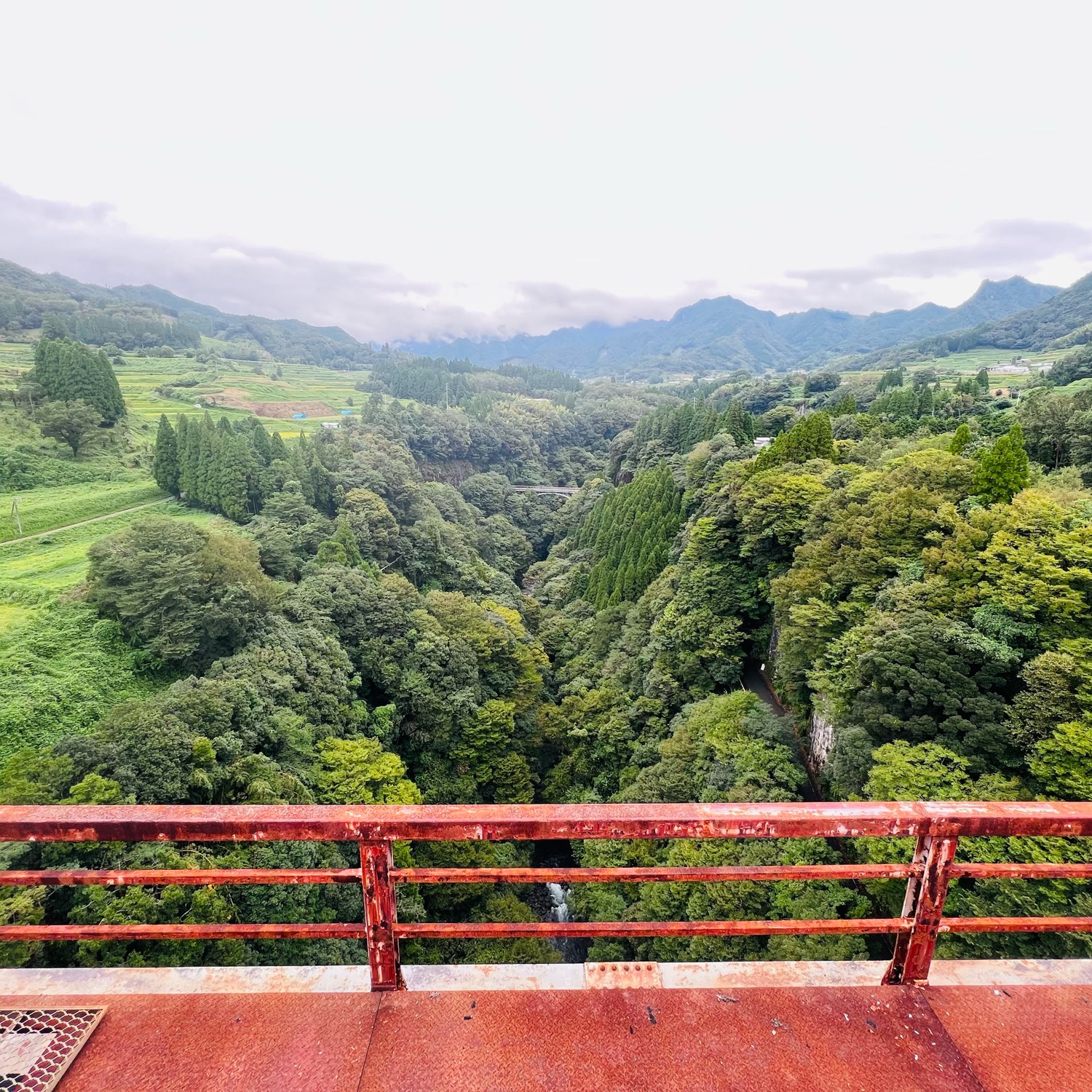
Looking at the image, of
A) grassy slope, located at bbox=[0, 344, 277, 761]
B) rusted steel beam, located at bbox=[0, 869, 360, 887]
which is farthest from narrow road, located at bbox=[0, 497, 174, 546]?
rusted steel beam, located at bbox=[0, 869, 360, 887]

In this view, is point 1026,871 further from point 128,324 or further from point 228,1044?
point 128,324

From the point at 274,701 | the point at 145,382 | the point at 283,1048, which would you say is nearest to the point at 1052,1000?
the point at 283,1048

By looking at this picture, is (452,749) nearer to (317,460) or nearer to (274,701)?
(274,701)

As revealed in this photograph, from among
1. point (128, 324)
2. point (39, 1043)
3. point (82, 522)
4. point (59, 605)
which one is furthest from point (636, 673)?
point (128, 324)

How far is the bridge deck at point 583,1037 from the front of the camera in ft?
7.81

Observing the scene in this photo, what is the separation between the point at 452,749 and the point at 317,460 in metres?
26.2

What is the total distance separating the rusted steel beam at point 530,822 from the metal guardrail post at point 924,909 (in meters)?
0.16

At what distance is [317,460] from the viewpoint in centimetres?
4262

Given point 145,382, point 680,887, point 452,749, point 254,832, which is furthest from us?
point 145,382

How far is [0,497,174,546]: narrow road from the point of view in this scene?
84.7ft

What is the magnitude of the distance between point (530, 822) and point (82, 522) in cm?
3581

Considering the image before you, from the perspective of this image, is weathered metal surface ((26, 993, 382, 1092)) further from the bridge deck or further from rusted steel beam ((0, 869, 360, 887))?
rusted steel beam ((0, 869, 360, 887))

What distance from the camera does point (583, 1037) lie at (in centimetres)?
254

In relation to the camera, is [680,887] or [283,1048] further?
[680,887]
